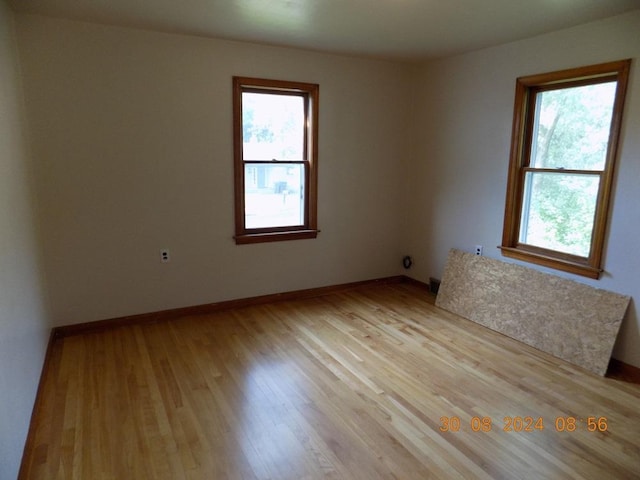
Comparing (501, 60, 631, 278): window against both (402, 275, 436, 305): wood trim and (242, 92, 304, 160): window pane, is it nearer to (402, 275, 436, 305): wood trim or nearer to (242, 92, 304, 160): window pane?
(402, 275, 436, 305): wood trim

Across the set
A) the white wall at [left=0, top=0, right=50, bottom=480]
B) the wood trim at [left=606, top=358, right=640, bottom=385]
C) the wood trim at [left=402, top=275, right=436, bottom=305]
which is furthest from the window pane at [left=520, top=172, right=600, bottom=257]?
the white wall at [left=0, top=0, right=50, bottom=480]

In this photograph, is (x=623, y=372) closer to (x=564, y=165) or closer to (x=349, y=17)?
(x=564, y=165)

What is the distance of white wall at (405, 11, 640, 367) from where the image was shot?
289 centimetres

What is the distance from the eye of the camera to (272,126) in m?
4.03

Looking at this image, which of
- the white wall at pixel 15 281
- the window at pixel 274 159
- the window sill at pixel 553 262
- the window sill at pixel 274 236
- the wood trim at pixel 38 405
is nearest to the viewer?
the white wall at pixel 15 281

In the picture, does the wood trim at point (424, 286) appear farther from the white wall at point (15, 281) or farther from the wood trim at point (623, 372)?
the white wall at point (15, 281)

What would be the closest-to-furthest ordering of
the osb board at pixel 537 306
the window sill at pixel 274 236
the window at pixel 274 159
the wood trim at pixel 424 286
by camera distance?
the osb board at pixel 537 306 < the window at pixel 274 159 < the window sill at pixel 274 236 < the wood trim at pixel 424 286

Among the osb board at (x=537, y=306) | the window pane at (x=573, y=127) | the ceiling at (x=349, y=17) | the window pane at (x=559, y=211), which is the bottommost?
the osb board at (x=537, y=306)

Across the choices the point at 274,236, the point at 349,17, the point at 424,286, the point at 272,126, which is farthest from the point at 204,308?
the point at 349,17

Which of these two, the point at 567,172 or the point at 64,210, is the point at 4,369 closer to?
the point at 64,210

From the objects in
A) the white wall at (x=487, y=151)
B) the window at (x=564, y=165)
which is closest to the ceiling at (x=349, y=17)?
the white wall at (x=487, y=151)

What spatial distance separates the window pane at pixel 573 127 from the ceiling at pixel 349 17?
0.49m

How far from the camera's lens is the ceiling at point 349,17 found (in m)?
2.70

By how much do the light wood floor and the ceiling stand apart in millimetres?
2370
